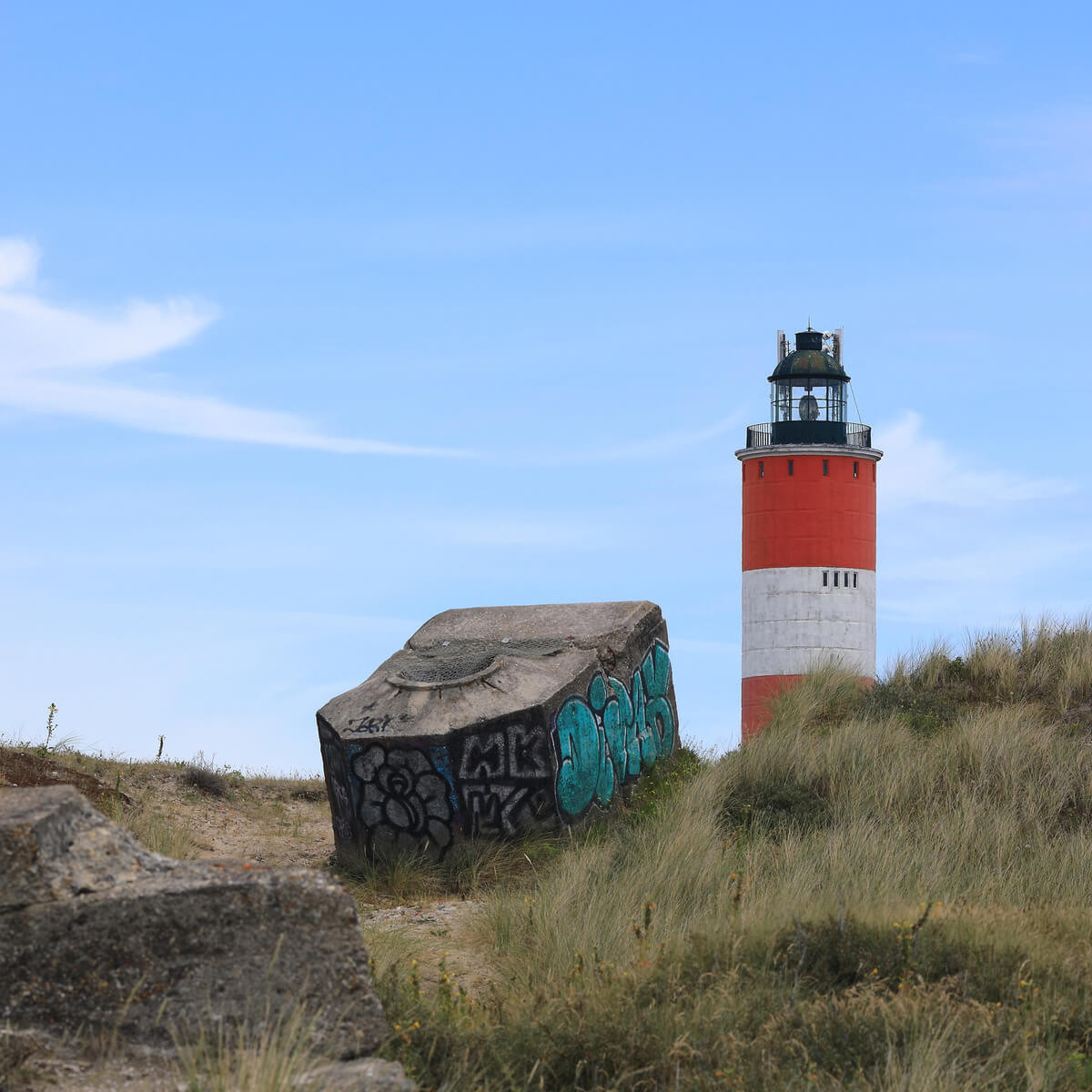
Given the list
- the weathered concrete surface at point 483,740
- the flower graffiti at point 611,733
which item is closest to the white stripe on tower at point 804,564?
the flower graffiti at point 611,733

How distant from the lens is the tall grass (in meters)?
5.50

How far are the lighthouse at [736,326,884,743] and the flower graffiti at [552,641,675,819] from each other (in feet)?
57.3

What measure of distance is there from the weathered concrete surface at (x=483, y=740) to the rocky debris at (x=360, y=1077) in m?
5.48

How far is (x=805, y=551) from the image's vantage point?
31.1m

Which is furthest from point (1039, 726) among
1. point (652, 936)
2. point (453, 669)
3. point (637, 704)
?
point (652, 936)

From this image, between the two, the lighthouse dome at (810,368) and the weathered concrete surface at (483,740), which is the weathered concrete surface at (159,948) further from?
the lighthouse dome at (810,368)

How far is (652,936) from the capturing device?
24.3 feet

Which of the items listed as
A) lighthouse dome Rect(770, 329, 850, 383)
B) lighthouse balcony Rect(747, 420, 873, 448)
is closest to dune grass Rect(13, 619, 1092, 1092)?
lighthouse balcony Rect(747, 420, 873, 448)

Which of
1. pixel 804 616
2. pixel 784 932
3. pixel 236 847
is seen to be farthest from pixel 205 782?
pixel 804 616

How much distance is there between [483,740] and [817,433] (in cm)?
2297

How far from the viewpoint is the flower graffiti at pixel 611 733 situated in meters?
10.9

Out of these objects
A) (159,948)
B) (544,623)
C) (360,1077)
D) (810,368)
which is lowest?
(360,1077)

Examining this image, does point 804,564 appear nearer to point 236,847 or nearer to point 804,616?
point 804,616

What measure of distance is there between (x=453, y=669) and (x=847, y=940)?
19.2ft
